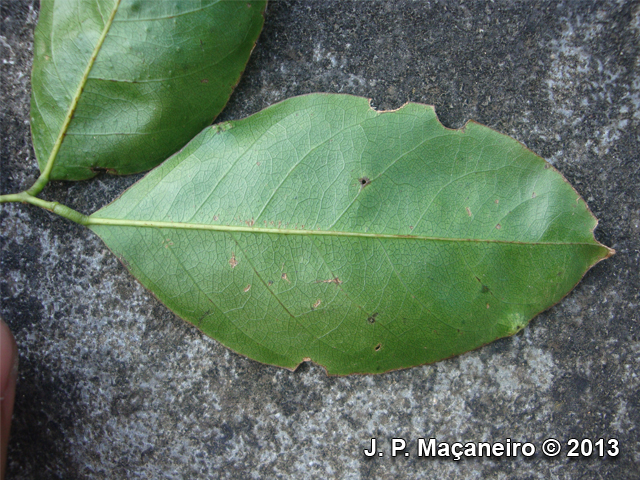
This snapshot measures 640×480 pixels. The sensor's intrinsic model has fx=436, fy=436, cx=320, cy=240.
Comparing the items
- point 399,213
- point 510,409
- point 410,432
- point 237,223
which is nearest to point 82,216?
point 237,223

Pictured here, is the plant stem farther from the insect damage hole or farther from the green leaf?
the insect damage hole

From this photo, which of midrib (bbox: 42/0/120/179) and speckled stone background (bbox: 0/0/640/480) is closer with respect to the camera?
midrib (bbox: 42/0/120/179)

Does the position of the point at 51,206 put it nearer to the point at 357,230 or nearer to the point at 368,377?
the point at 357,230

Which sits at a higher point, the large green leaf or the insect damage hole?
the large green leaf

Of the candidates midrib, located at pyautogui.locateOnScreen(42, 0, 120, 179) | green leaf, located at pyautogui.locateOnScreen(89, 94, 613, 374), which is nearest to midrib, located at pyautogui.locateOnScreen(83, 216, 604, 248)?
green leaf, located at pyautogui.locateOnScreen(89, 94, 613, 374)

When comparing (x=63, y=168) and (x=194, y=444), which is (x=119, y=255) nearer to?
Answer: (x=63, y=168)
